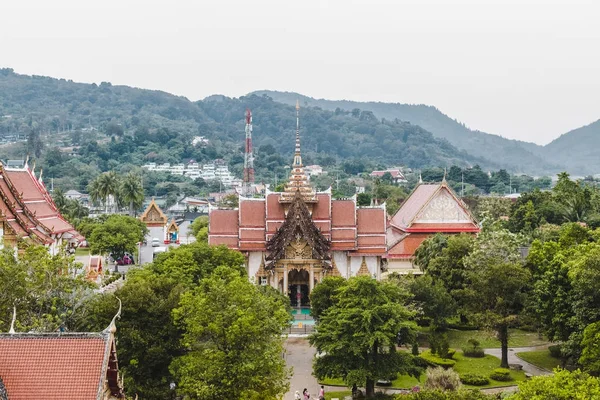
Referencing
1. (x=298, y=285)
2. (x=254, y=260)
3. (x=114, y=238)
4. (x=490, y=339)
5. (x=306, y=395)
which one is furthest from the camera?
(x=114, y=238)

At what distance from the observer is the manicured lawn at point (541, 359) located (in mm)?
36125

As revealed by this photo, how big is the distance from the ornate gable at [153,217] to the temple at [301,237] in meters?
39.9

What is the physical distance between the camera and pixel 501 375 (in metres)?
33.9

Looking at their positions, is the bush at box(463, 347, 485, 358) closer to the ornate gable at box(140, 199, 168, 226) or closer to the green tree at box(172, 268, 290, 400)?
the green tree at box(172, 268, 290, 400)

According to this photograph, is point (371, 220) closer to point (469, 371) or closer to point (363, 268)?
point (363, 268)

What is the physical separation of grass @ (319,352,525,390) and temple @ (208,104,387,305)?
14672 millimetres

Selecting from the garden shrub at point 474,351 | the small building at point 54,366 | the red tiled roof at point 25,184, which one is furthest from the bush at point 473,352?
the red tiled roof at point 25,184

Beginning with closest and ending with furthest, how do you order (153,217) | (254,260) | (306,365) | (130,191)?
(306,365)
(254,260)
(153,217)
(130,191)

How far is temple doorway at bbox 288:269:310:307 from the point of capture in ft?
171

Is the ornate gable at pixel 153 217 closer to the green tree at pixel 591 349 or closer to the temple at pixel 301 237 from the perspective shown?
the temple at pixel 301 237

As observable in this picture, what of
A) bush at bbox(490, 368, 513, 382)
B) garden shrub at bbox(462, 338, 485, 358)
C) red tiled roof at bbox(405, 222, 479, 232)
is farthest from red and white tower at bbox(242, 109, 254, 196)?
bush at bbox(490, 368, 513, 382)

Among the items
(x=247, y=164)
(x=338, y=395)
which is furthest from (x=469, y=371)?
(x=247, y=164)

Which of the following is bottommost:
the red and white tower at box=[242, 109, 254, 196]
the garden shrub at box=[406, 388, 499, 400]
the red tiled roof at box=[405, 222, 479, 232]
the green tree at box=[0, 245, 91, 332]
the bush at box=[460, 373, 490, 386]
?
the bush at box=[460, 373, 490, 386]

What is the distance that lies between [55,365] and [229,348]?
8299 millimetres
